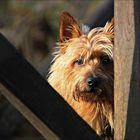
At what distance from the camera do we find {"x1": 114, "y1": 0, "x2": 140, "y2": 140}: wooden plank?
458cm

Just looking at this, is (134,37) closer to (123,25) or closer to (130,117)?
(123,25)

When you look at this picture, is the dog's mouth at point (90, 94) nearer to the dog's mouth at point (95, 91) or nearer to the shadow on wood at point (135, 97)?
the dog's mouth at point (95, 91)

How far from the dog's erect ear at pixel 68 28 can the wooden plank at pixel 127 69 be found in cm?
176

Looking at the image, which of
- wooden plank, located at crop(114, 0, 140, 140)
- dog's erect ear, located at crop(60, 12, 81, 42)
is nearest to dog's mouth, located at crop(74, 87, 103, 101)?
dog's erect ear, located at crop(60, 12, 81, 42)

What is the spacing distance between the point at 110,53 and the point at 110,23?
310mm

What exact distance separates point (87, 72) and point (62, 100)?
5.25 feet

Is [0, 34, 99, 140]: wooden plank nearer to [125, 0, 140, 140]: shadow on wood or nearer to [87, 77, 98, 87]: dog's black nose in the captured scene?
[125, 0, 140, 140]: shadow on wood

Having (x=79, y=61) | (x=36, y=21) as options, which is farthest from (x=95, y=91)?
(x=36, y=21)

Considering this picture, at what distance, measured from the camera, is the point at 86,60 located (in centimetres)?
639

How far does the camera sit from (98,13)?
34.8ft

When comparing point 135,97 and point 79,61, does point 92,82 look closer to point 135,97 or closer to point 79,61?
point 79,61

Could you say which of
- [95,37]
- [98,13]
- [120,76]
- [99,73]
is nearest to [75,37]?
[95,37]

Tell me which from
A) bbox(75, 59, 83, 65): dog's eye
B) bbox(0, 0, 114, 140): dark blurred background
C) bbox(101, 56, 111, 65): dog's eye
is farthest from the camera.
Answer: bbox(0, 0, 114, 140): dark blurred background

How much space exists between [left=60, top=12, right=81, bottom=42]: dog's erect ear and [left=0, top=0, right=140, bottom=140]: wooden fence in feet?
5.83
